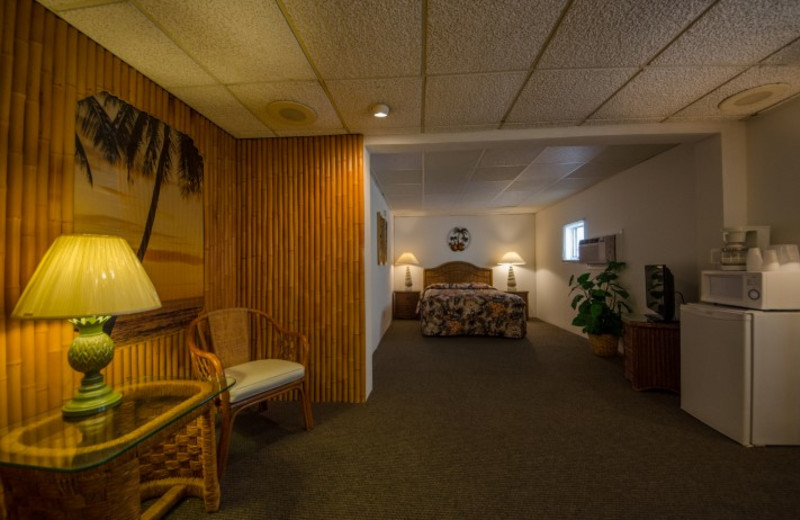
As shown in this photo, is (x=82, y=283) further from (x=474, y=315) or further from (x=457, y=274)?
(x=457, y=274)

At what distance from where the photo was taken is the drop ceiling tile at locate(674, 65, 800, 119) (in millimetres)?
1743

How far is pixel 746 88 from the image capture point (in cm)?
191

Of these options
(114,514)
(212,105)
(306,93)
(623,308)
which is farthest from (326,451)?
(623,308)

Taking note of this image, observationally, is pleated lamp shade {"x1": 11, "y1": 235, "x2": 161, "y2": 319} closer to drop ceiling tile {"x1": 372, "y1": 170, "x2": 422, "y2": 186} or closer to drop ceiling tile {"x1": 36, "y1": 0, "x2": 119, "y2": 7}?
drop ceiling tile {"x1": 36, "y1": 0, "x2": 119, "y2": 7}

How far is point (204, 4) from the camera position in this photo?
4.17ft

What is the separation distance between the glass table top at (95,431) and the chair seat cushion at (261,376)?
341 millimetres

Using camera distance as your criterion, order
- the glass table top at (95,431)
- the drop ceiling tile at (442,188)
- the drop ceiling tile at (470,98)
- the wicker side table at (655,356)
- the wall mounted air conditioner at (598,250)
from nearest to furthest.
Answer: the glass table top at (95,431), the drop ceiling tile at (470,98), the wicker side table at (655,356), the wall mounted air conditioner at (598,250), the drop ceiling tile at (442,188)

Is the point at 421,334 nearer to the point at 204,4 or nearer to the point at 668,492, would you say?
the point at 668,492

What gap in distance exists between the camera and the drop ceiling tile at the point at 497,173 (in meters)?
3.76

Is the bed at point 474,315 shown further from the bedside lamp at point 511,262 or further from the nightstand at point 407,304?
the bedside lamp at point 511,262

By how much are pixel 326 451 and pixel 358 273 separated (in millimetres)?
1360

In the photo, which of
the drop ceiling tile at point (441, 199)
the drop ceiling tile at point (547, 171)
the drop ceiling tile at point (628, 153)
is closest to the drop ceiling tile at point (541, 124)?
the drop ceiling tile at point (628, 153)

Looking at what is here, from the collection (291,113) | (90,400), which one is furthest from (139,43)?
(90,400)

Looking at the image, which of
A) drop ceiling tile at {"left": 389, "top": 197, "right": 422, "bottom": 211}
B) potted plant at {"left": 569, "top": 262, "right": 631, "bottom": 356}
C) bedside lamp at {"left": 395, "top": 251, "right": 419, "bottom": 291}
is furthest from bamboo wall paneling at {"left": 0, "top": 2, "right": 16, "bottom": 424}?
bedside lamp at {"left": 395, "top": 251, "right": 419, "bottom": 291}
